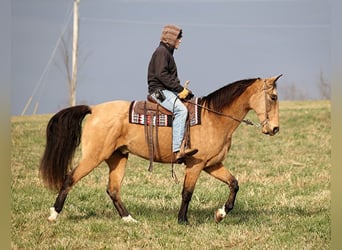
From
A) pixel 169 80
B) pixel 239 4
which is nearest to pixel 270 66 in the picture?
pixel 239 4

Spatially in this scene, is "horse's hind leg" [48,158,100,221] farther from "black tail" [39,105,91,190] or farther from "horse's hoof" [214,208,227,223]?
"horse's hoof" [214,208,227,223]

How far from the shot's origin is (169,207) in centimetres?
696

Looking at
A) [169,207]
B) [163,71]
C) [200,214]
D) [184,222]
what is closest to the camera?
[163,71]

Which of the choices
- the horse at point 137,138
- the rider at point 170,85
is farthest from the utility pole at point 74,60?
the rider at point 170,85

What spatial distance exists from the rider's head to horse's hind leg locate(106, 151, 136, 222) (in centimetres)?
130

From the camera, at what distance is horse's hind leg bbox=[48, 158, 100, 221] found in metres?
6.38

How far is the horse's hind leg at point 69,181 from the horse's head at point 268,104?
1675 millimetres

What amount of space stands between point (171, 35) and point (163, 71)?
0.34 meters

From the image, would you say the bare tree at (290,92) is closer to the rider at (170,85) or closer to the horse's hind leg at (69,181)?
the rider at (170,85)

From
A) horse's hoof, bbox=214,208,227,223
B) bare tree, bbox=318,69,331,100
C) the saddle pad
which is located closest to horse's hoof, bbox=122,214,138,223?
horse's hoof, bbox=214,208,227,223

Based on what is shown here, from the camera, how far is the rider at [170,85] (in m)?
6.03

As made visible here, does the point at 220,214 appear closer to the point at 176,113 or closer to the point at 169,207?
the point at 169,207

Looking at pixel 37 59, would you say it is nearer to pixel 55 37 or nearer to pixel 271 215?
pixel 55 37

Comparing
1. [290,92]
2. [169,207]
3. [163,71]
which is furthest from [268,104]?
[169,207]
